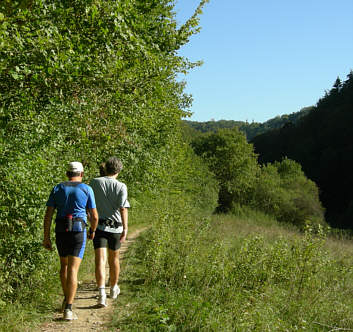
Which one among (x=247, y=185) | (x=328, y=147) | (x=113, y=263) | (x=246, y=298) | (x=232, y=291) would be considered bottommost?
(x=247, y=185)

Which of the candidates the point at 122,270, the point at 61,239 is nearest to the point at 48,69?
the point at 61,239

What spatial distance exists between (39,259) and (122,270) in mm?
2680

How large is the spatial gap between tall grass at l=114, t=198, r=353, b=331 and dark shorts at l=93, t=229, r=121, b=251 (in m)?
0.90

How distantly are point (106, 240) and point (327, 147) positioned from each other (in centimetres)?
8611

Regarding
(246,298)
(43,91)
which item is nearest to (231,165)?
(246,298)

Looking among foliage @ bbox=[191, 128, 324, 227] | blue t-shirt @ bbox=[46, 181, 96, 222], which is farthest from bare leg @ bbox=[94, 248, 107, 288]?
foliage @ bbox=[191, 128, 324, 227]

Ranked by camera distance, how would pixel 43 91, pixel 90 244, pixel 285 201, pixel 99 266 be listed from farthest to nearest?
1. pixel 285 201
2. pixel 90 244
3. pixel 43 91
4. pixel 99 266

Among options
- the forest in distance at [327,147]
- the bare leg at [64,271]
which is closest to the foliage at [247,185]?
the forest in distance at [327,147]

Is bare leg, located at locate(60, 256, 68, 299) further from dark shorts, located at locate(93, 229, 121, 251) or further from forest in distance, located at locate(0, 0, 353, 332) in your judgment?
dark shorts, located at locate(93, 229, 121, 251)

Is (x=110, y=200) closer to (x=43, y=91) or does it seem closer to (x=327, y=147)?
(x=43, y=91)

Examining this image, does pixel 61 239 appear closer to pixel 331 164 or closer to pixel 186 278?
pixel 186 278

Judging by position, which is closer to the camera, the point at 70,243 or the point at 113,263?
the point at 70,243

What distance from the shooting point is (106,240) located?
5762 mm

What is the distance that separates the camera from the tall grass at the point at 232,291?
5012 mm
